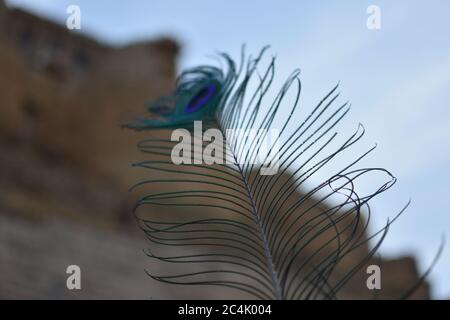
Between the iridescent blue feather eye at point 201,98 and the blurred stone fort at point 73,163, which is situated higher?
the blurred stone fort at point 73,163

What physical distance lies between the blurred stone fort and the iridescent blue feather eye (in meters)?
3.33

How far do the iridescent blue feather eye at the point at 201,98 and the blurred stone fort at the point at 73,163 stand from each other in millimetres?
3327

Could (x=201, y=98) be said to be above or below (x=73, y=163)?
below

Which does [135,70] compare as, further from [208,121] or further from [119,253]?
[208,121]

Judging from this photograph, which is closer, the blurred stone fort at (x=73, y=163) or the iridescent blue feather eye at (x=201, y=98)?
the iridescent blue feather eye at (x=201, y=98)

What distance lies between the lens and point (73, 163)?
11.6m

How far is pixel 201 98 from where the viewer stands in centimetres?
246

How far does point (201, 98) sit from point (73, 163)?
31.4 feet

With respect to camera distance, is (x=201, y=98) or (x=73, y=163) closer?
(x=201, y=98)

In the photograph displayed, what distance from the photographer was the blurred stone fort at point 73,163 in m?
7.16

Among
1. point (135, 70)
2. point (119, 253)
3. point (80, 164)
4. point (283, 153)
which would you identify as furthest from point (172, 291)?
point (135, 70)

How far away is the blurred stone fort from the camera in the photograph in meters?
7.16
